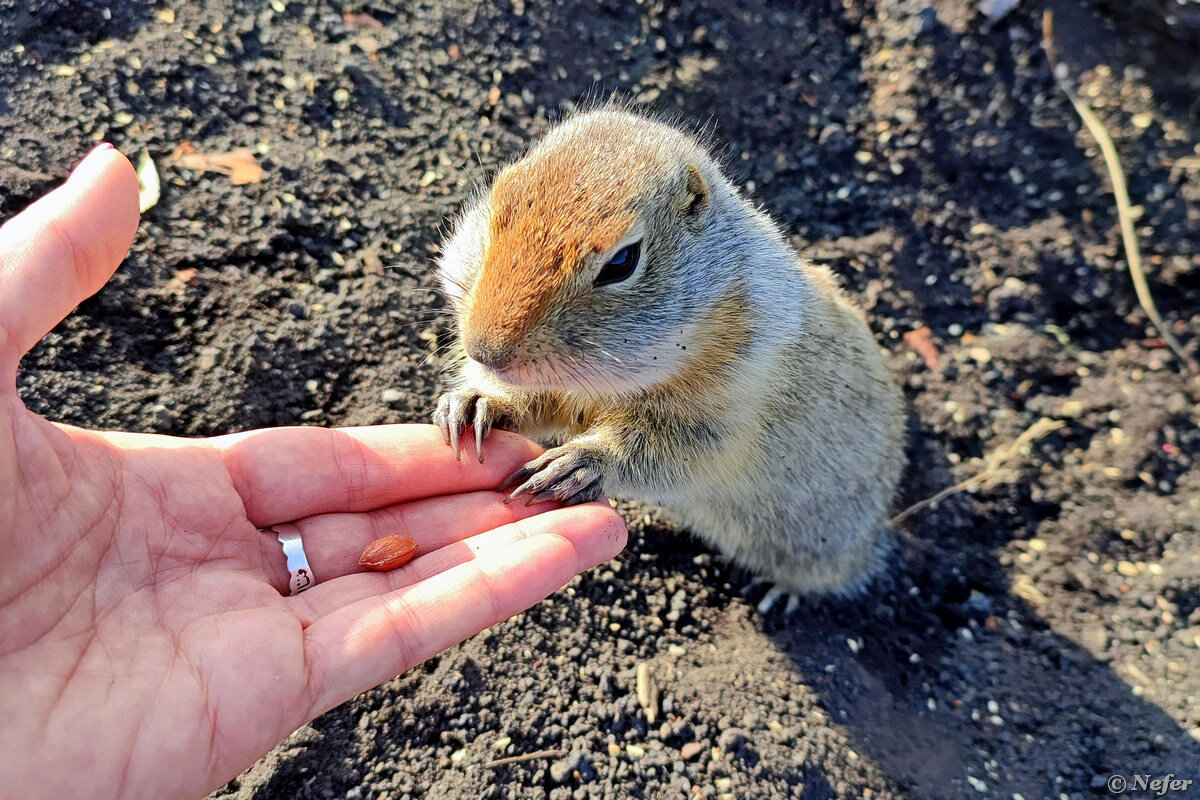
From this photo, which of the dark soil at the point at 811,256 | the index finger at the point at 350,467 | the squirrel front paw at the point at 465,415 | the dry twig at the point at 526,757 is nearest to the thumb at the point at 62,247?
the index finger at the point at 350,467

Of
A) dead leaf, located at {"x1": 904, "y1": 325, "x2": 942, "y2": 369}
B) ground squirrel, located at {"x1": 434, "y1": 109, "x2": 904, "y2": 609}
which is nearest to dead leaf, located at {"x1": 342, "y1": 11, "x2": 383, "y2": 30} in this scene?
ground squirrel, located at {"x1": 434, "y1": 109, "x2": 904, "y2": 609}

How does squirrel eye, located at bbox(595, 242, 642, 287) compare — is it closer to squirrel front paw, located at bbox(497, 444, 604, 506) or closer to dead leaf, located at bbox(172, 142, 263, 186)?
squirrel front paw, located at bbox(497, 444, 604, 506)

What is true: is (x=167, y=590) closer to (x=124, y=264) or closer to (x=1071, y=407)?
(x=124, y=264)

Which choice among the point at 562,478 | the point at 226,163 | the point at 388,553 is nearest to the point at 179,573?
the point at 388,553

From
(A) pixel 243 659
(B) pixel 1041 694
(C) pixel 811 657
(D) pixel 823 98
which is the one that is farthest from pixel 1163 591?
(A) pixel 243 659

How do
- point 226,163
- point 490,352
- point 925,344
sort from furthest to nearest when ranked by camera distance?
point 925,344 → point 226,163 → point 490,352

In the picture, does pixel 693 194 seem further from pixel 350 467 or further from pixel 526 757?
pixel 526 757
